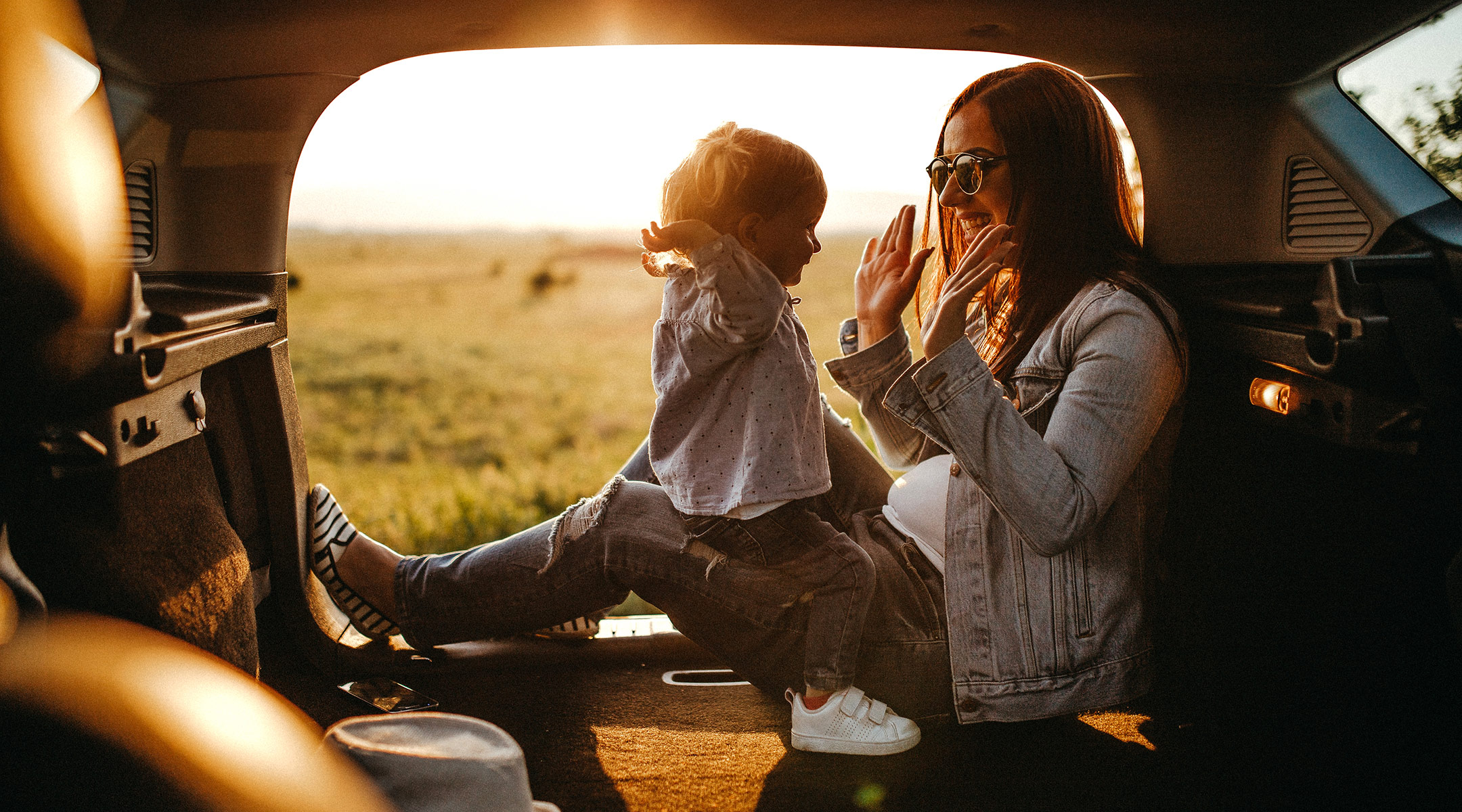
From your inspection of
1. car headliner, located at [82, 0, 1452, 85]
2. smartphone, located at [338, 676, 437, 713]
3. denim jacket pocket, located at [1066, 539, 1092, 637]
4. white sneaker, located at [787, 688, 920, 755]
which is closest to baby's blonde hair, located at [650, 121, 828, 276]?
car headliner, located at [82, 0, 1452, 85]

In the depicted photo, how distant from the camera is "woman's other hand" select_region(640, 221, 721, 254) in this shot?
1.65 metres

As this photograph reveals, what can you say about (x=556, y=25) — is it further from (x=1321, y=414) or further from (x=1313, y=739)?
(x=1313, y=739)

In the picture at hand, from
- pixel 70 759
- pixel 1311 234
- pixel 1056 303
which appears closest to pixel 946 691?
pixel 1056 303

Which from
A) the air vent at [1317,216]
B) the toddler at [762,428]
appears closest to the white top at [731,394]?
the toddler at [762,428]

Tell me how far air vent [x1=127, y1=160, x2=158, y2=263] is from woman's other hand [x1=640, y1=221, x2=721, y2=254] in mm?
1125

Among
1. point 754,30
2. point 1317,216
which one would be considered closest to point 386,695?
point 754,30

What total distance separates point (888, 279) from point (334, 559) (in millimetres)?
1458

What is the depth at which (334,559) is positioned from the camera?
2.09 metres

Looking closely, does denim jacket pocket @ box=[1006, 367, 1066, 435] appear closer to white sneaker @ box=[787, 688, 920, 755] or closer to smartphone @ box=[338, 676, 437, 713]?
white sneaker @ box=[787, 688, 920, 755]

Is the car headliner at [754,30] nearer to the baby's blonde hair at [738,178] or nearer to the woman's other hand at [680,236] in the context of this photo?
the baby's blonde hair at [738,178]

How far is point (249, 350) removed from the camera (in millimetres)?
1958

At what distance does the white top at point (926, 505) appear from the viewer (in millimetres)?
1816

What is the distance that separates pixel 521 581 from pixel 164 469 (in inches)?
28.0

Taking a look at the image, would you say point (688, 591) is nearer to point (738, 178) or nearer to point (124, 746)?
point (738, 178)
